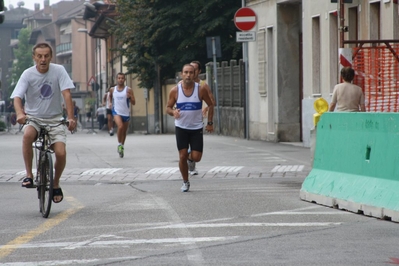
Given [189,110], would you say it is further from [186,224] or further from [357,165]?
[186,224]

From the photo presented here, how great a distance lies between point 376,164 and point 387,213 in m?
0.94

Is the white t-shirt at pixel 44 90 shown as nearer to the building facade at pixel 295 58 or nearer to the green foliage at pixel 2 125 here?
the building facade at pixel 295 58

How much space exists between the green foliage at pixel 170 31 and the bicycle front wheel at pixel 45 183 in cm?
2950

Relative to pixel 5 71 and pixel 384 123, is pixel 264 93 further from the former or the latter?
pixel 5 71

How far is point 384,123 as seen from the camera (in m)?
11.3

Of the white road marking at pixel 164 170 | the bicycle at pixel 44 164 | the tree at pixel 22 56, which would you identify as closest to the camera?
the bicycle at pixel 44 164

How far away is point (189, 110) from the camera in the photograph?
48.6ft

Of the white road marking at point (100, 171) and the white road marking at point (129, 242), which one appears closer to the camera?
the white road marking at point (129, 242)

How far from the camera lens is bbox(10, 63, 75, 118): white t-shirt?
11.6 metres

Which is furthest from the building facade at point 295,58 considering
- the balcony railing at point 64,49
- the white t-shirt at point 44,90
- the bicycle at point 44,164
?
the balcony railing at point 64,49

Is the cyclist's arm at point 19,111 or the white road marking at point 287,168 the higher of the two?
the cyclist's arm at point 19,111

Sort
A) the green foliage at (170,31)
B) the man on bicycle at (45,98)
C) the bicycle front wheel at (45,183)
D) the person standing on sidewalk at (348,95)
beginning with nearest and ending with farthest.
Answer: the bicycle front wheel at (45,183), the man on bicycle at (45,98), the person standing on sidewalk at (348,95), the green foliage at (170,31)

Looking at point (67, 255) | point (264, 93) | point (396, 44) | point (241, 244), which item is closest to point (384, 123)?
point (241, 244)

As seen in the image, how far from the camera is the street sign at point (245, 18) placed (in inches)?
1145
